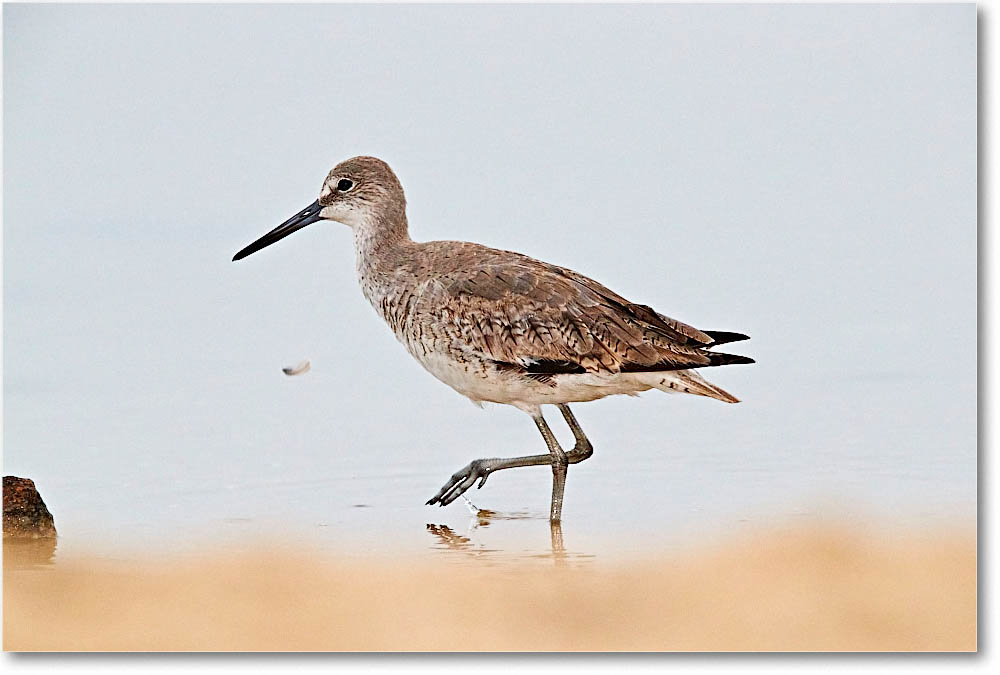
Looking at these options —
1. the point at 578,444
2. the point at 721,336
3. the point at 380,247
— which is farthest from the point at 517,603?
the point at 380,247

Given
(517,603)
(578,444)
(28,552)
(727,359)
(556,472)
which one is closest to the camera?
(517,603)

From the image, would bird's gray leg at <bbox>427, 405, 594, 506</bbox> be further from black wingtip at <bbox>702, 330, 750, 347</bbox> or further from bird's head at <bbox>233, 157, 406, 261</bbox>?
bird's head at <bbox>233, 157, 406, 261</bbox>

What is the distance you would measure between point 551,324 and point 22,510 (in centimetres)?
234

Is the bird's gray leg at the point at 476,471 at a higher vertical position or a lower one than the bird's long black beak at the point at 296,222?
lower

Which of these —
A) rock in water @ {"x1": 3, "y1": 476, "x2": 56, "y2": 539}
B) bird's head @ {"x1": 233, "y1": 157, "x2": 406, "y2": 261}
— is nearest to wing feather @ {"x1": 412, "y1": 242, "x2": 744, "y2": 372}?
bird's head @ {"x1": 233, "y1": 157, "x2": 406, "y2": 261}

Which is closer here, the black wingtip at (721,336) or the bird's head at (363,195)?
the black wingtip at (721,336)

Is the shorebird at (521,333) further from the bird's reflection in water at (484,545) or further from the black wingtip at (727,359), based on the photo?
the bird's reflection in water at (484,545)

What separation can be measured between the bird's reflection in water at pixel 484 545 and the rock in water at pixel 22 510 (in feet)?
5.40

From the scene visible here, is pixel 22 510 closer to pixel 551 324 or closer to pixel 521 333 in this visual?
pixel 521 333

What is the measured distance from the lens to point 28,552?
696 centimetres

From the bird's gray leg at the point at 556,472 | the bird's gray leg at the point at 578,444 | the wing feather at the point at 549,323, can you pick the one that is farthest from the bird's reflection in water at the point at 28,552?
the bird's gray leg at the point at 578,444

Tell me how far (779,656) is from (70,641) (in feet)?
8.75

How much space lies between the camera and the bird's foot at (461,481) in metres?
7.43

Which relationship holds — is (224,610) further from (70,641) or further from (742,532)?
(742,532)
